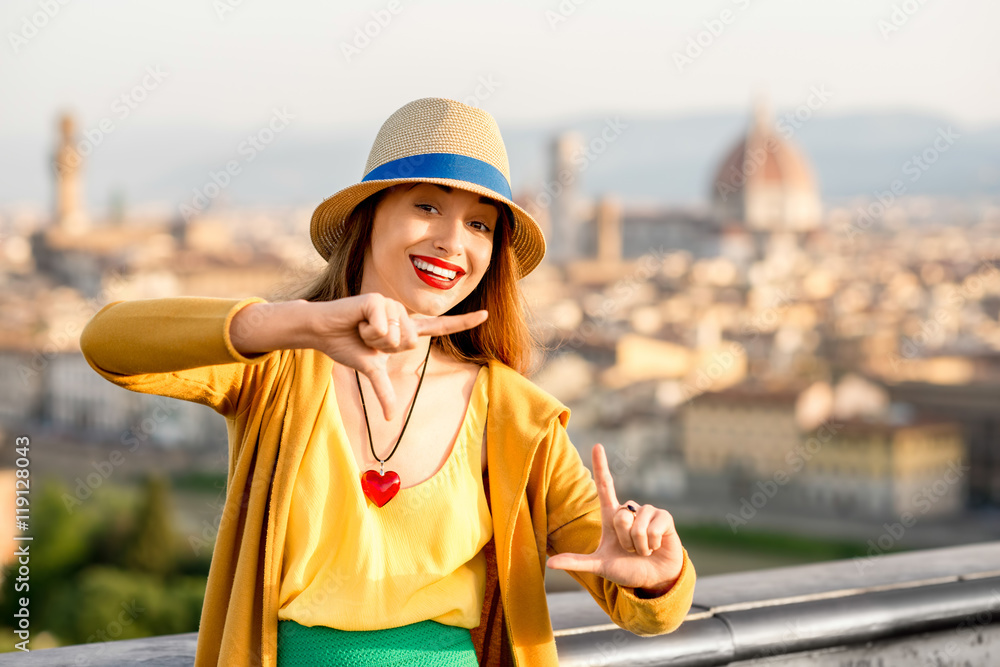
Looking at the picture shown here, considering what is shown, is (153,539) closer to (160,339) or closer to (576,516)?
(576,516)

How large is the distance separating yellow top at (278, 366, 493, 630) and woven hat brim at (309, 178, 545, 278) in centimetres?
14

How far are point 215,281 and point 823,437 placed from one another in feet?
43.0

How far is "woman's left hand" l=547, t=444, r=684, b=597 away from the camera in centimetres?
81

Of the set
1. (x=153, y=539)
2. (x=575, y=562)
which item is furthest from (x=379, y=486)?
(x=153, y=539)

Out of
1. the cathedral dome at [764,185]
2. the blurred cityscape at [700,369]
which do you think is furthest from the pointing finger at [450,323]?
the cathedral dome at [764,185]

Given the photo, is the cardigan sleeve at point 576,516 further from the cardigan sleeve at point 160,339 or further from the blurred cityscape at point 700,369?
the blurred cityscape at point 700,369

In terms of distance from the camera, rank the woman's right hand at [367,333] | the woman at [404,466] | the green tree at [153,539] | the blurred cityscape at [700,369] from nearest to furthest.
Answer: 1. the woman's right hand at [367,333]
2. the woman at [404,466]
3. the green tree at [153,539]
4. the blurred cityscape at [700,369]

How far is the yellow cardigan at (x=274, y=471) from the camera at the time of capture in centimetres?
75

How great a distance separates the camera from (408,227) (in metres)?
0.87

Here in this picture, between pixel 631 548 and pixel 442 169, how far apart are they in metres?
0.28

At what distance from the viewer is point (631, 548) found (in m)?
0.83

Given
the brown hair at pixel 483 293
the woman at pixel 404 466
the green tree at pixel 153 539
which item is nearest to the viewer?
the woman at pixel 404 466

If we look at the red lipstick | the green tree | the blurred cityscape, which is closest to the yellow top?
the red lipstick

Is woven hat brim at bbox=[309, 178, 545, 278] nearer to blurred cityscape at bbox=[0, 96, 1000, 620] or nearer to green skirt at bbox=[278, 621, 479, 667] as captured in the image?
green skirt at bbox=[278, 621, 479, 667]
